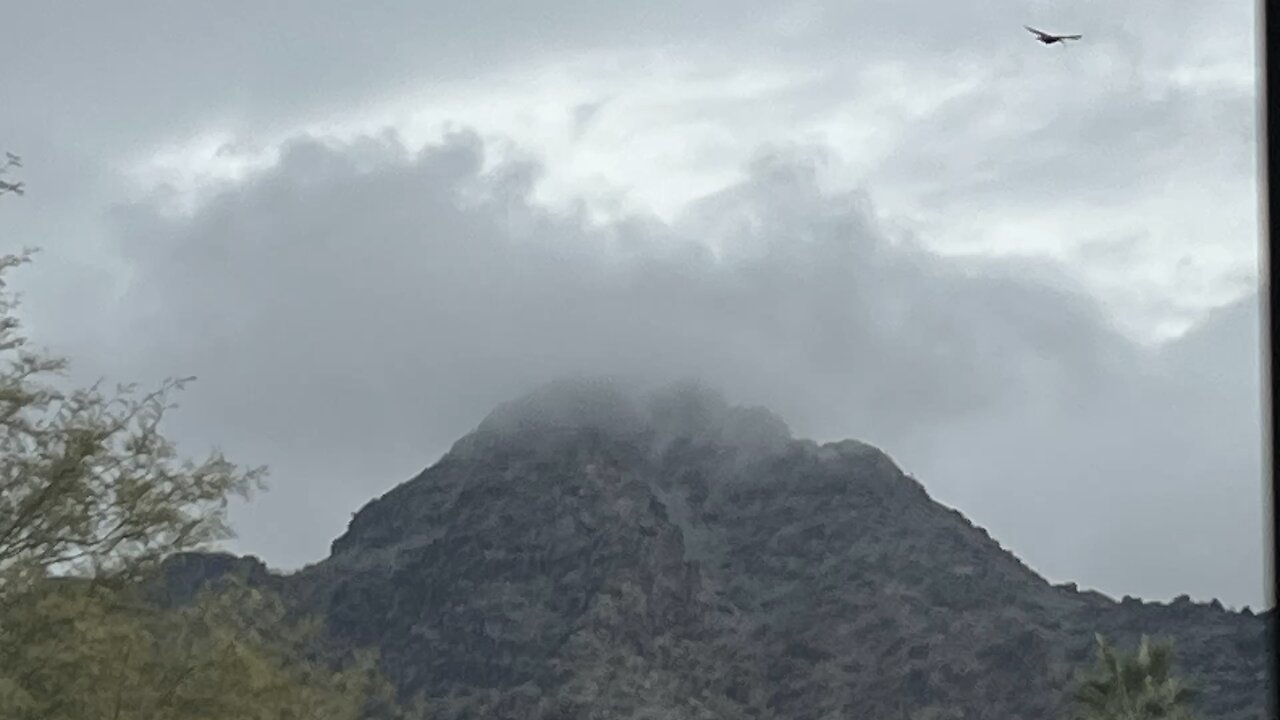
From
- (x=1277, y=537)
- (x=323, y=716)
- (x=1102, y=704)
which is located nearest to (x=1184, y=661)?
(x=1102, y=704)

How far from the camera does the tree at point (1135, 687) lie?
52.5 meters

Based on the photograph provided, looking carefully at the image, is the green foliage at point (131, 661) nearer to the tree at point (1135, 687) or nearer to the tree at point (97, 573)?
the tree at point (97, 573)

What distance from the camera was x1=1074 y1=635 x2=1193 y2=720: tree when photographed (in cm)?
5250

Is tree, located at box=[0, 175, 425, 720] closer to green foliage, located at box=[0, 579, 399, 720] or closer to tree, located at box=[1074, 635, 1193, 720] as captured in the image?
green foliage, located at box=[0, 579, 399, 720]

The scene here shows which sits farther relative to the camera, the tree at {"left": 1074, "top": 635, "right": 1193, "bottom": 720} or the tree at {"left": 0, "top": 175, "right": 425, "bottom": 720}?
the tree at {"left": 1074, "top": 635, "right": 1193, "bottom": 720}

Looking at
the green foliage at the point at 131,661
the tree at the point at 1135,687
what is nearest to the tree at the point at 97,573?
the green foliage at the point at 131,661

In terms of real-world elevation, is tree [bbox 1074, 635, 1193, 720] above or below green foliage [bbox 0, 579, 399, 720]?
above

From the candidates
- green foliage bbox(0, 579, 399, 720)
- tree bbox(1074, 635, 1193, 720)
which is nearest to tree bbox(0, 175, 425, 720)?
green foliage bbox(0, 579, 399, 720)

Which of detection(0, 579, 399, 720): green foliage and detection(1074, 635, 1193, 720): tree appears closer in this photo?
detection(0, 579, 399, 720): green foliage

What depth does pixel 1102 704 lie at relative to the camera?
54250mm

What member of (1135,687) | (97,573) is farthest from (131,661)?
(1135,687)

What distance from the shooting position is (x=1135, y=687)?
177ft

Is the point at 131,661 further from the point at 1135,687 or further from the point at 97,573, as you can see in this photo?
the point at 1135,687

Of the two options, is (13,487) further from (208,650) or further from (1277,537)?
(1277,537)
